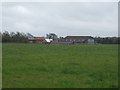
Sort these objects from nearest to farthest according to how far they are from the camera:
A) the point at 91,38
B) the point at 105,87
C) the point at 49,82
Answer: the point at 105,87, the point at 49,82, the point at 91,38

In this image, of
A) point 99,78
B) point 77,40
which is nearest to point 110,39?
point 77,40

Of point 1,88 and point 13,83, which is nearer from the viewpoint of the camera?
point 1,88

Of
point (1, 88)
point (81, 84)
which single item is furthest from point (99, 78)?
point (1, 88)

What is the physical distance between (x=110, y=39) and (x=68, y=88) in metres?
110

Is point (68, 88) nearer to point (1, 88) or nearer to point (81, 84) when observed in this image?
point (81, 84)

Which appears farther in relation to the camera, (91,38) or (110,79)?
(91,38)

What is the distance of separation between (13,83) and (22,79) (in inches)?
35.2

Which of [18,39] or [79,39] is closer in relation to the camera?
[18,39]

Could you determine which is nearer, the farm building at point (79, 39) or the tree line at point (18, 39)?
the tree line at point (18, 39)

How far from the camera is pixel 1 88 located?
309 inches

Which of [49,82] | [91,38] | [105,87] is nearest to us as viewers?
[105,87]

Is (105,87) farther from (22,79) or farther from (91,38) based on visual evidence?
(91,38)

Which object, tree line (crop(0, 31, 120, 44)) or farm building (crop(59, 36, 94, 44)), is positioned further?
farm building (crop(59, 36, 94, 44))

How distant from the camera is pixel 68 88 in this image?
26.7 feet
